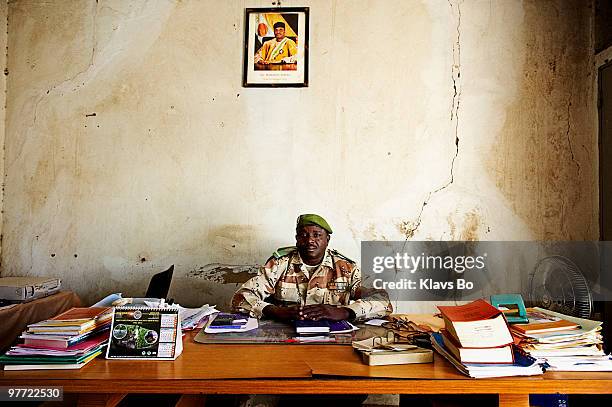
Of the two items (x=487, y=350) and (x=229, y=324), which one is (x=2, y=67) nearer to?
(x=229, y=324)

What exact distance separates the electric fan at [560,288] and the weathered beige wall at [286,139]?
36 centimetres

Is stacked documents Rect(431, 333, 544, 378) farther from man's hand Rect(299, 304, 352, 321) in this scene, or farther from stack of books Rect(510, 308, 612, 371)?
man's hand Rect(299, 304, 352, 321)

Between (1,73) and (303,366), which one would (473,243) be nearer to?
(303,366)

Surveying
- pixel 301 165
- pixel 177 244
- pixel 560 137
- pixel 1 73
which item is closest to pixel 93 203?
A: pixel 177 244

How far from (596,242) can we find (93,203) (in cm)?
364

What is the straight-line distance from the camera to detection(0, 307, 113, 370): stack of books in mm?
1709

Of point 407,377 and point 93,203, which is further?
point 93,203

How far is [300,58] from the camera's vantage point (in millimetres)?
3707

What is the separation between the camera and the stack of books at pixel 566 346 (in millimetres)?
1761

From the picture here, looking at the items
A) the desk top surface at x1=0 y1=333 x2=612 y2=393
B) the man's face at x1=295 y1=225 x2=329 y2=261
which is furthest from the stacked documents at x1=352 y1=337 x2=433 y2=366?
the man's face at x1=295 y1=225 x2=329 y2=261

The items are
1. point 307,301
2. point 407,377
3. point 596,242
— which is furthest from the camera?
point 596,242

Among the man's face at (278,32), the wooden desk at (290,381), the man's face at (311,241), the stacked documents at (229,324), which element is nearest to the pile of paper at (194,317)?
the stacked documents at (229,324)

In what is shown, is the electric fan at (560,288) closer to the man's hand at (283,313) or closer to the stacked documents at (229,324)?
the man's hand at (283,313)

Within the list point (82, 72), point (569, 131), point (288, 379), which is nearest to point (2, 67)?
point (82, 72)
